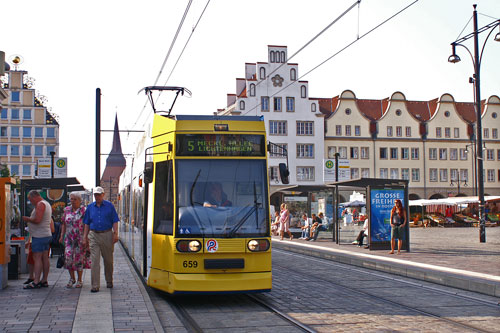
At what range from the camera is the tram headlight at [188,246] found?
9.97 metres

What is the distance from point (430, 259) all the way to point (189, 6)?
988 cm

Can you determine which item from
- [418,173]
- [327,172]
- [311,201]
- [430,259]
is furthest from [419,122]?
[430,259]

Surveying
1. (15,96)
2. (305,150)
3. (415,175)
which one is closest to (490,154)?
(415,175)

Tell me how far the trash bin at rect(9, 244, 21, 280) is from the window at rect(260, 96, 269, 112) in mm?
59015

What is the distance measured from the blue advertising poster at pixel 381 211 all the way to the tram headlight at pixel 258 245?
12538mm

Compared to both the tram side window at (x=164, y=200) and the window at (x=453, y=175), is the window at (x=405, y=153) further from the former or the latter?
the tram side window at (x=164, y=200)

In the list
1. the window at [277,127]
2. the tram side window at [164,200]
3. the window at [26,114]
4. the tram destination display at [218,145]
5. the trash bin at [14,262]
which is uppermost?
the window at [26,114]

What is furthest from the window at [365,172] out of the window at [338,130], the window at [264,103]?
the window at [264,103]

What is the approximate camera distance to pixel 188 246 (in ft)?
32.8

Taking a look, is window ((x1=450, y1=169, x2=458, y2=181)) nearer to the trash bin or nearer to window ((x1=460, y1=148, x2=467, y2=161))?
window ((x1=460, y1=148, x2=467, y2=161))

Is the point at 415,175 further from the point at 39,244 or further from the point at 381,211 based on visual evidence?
the point at 39,244

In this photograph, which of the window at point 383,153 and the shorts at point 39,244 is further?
the window at point 383,153

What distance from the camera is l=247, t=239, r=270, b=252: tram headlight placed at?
398 inches

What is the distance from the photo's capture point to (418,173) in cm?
7831
